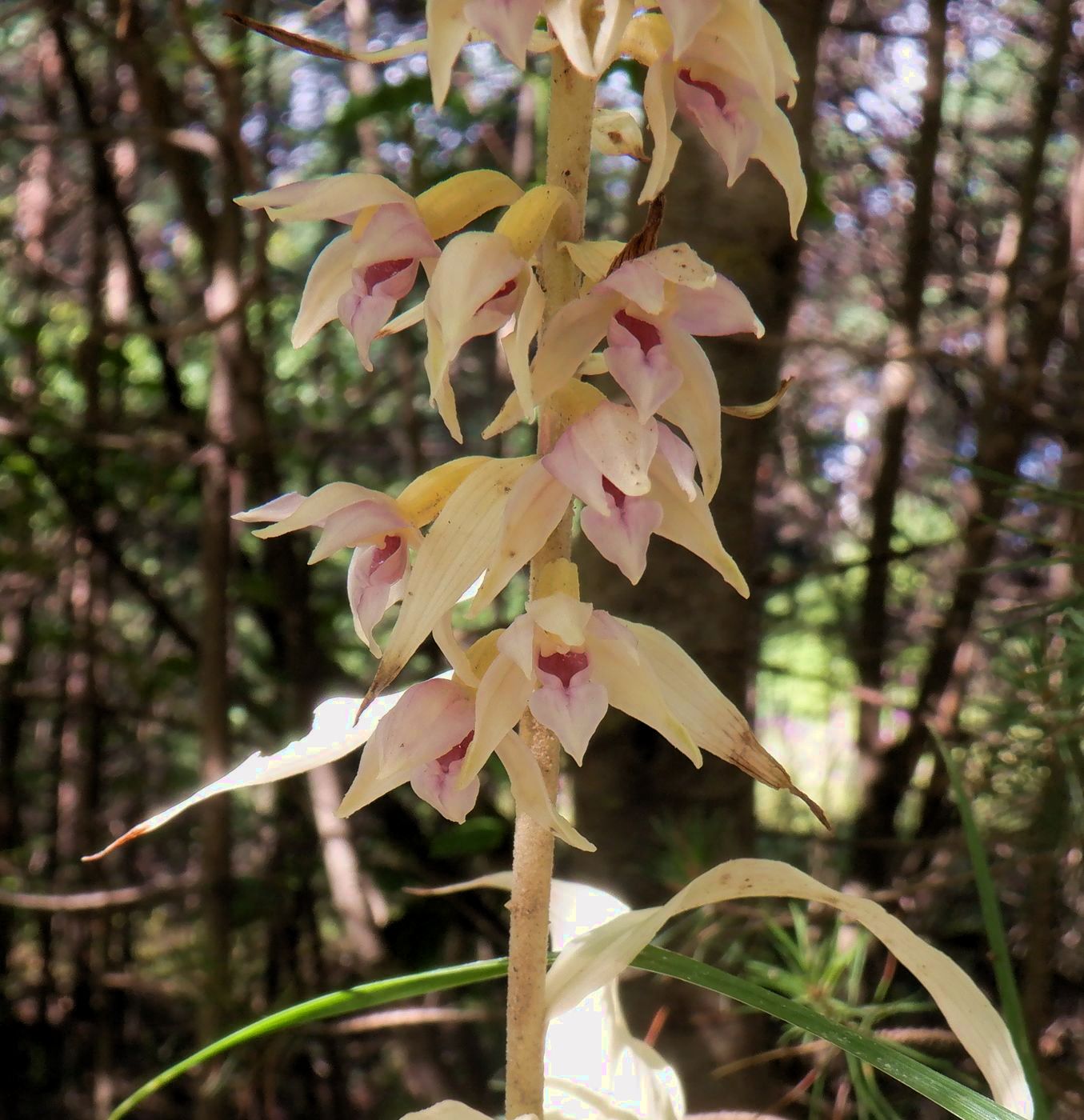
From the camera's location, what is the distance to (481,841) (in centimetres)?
142

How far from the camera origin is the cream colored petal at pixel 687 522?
0.51 metres

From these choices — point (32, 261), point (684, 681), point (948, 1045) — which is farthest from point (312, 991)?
point (32, 261)

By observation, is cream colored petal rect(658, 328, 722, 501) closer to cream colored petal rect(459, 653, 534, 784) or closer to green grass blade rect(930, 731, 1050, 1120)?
cream colored petal rect(459, 653, 534, 784)

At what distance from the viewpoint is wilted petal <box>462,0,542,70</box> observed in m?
0.45

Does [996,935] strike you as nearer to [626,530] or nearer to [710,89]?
[626,530]

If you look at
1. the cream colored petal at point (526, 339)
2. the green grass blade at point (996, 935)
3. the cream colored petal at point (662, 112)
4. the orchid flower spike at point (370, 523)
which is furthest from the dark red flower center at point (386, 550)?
the green grass blade at point (996, 935)

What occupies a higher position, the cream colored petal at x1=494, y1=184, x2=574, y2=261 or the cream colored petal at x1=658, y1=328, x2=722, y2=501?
the cream colored petal at x1=494, y1=184, x2=574, y2=261

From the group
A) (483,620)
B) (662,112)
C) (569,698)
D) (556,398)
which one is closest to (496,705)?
(569,698)

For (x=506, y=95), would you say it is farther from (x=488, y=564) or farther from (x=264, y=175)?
(x=488, y=564)

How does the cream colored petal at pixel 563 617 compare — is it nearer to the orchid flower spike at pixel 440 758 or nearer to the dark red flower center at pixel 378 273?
the orchid flower spike at pixel 440 758

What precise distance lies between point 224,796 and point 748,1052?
34.0 inches

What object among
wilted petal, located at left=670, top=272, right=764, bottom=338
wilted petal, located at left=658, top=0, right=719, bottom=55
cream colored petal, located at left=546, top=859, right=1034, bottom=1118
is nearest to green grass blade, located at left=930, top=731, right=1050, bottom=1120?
cream colored petal, located at left=546, top=859, right=1034, bottom=1118

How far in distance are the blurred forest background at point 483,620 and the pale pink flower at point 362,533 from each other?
406mm

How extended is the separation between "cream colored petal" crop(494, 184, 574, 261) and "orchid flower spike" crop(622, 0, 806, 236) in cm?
5
